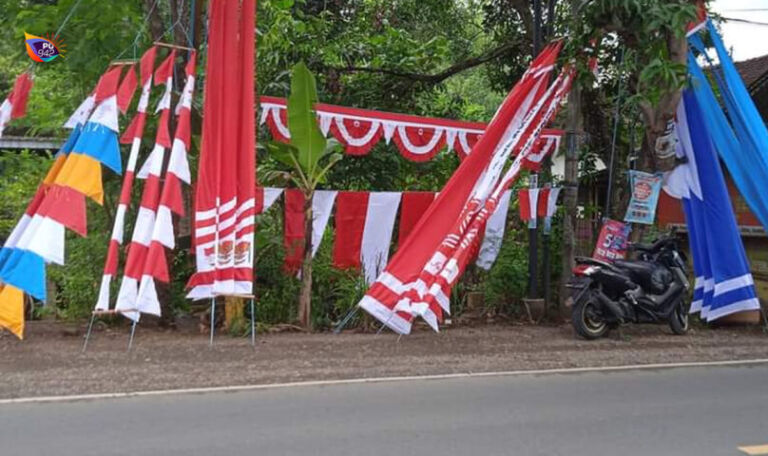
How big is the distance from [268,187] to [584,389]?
5995mm

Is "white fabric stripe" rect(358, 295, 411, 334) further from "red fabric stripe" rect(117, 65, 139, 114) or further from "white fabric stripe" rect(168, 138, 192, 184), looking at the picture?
"red fabric stripe" rect(117, 65, 139, 114)

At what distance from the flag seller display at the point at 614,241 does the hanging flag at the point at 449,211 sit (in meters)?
2.19

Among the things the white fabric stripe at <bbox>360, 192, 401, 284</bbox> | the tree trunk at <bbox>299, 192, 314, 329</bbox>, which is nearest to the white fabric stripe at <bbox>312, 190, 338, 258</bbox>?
the tree trunk at <bbox>299, 192, 314, 329</bbox>

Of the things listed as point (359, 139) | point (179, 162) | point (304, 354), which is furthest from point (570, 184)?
point (179, 162)

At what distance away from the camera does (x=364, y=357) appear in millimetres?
8461

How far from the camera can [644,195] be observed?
1069 cm

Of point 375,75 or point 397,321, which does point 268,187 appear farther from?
point 375,75

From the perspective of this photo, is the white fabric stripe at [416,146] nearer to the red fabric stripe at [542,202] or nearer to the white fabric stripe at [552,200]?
the red fabric stripe at [542,202]

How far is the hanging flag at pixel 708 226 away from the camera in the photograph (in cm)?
1049

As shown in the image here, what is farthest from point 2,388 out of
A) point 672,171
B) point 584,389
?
point 672,171

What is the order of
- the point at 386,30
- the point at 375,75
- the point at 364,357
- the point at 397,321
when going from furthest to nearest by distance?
1. the point at 386,30
2. the point at 375,75
3. the point at 397,321
4. the point at 364,357

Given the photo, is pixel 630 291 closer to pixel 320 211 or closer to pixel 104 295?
pixel 320 211

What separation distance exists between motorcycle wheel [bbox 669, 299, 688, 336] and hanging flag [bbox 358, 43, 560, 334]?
3431mm

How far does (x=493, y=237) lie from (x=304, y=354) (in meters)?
4.34
